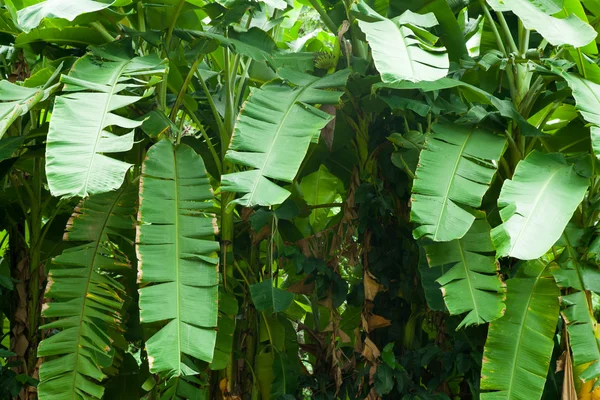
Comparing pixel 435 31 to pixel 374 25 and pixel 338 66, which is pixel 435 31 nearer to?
pixel 338 66

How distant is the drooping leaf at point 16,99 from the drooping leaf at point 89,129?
0.44ft

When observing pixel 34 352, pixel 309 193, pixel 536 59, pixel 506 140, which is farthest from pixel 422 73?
pixel 34 352

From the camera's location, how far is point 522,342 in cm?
260

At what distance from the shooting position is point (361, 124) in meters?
3.31

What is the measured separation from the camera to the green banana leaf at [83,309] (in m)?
2.58

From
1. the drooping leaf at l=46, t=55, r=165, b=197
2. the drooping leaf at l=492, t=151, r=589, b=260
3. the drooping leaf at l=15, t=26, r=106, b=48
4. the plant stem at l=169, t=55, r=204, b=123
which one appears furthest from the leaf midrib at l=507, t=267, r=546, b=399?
the drooping leaf at l=15, t=26, r=106, b=48

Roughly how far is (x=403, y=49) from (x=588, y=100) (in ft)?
2.38

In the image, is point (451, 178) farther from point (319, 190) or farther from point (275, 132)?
point (319, 190)

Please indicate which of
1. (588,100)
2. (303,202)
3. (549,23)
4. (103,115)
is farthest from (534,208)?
(103,115)

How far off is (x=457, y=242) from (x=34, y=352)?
2.11 metres

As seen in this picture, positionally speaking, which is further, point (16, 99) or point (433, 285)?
point (433, 285)

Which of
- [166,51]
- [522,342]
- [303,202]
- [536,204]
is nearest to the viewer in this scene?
[536,204]

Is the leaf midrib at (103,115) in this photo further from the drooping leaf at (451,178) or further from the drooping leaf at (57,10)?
the drooping leaf at (451,178)

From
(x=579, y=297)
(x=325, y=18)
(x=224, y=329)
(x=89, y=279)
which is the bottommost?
(x=224, y=329)
